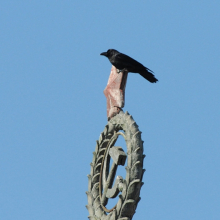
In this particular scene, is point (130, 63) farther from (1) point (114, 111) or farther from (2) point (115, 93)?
(1) point (114, 111)

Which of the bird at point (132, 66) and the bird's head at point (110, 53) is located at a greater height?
the bird's head at point (110, 53)

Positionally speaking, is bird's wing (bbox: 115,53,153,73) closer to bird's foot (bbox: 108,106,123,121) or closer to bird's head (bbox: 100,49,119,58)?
bird's head (bbox: 100,49,119,58)

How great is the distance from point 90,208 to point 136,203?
1.32 meters

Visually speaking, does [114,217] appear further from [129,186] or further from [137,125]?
[137,125]

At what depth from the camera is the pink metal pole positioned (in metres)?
11.9

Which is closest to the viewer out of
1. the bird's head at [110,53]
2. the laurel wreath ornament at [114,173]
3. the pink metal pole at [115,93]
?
the laurel wreath ornament at [114,173]

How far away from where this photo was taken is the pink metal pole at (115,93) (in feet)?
38.9

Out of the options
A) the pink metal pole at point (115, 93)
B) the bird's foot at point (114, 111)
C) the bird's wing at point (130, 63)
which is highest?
the bird's wing at point (130, 63)

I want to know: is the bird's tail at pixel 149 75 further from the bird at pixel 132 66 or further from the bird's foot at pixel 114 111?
the bird's foot at pixel 114 111

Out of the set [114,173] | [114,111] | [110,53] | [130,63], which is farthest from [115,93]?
[114,173]

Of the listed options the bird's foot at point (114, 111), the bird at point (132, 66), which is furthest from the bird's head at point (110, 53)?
the bird's foot at point (114, 111)

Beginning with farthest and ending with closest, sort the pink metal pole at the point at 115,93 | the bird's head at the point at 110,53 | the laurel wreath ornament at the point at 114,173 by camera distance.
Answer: the bird's head at the point at 110,53
the pink metal pole at the point at 115,93
the laurel wreath ornament at the point at 114,173

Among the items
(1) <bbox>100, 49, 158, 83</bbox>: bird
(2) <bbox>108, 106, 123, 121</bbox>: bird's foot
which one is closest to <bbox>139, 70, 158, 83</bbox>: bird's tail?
(1) <bbox>100, 49, 158, 83</bbox>: bird

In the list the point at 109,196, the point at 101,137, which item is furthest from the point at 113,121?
the point at 109,196
